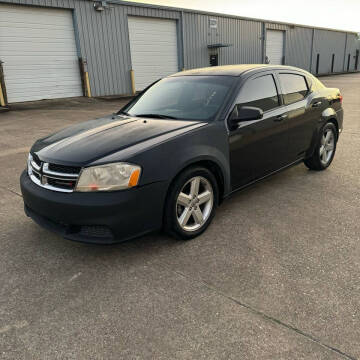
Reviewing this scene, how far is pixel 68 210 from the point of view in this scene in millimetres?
2744

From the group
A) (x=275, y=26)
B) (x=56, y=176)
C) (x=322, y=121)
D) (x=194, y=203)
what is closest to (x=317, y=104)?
(x=322, y=121)

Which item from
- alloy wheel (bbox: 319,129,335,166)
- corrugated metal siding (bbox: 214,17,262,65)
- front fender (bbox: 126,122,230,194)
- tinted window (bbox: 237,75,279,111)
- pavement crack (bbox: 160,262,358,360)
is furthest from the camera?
corrugated metal siding (bbox: 214,17,262,65)

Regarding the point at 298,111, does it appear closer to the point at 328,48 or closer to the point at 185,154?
the point at 185,154

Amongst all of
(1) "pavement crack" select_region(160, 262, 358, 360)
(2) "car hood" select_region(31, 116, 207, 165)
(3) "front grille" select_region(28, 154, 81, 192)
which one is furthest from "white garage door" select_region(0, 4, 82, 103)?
(1) "pavement crack" select_region(160, 262, 358, 360)

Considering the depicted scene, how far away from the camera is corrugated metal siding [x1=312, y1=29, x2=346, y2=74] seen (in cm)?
3412

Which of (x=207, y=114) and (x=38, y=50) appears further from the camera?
(x=38, y=50)

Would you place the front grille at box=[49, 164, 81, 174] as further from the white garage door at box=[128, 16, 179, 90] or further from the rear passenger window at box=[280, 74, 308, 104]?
the white garage door at box=[128, 16, 179, 90]

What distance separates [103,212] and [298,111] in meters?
2.98

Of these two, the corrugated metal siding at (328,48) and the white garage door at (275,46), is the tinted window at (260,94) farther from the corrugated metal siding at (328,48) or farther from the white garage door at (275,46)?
the corrugated metal siding at (328,48)

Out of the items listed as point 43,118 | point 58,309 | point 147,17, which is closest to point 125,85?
point 147,17

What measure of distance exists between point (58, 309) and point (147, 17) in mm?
17466

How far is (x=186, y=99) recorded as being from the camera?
3.89m

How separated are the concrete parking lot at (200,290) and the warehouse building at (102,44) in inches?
459

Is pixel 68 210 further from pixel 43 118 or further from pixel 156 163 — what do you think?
pixel 43 118
